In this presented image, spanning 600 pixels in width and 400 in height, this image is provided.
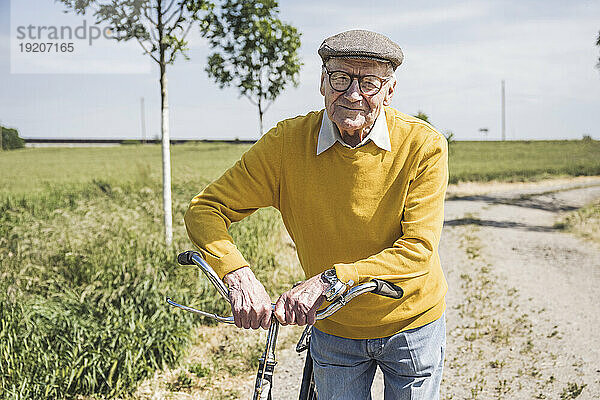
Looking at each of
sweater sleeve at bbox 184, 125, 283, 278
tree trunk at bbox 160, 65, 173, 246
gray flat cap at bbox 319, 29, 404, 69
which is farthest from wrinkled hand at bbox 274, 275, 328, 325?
tree trunk at bbox 160, 65, 173, 246

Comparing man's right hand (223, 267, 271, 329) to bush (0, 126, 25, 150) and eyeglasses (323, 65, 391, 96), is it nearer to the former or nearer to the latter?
eyeglasses (323, 65, 391, 96)

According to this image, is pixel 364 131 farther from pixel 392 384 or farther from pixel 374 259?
pixel 392 384

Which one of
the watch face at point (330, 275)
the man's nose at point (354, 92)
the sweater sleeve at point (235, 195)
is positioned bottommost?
the watch face at point (330, 275)

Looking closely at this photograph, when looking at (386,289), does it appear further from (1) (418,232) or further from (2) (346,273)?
(1) (418,232)

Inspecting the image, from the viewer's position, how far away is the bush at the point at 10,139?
27.8 feet

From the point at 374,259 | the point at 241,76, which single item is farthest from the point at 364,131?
the point at 241,76

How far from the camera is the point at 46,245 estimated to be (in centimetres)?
563

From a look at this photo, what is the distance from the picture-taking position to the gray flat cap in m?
1.95

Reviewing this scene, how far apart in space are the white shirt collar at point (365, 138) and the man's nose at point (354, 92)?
0.13 metres

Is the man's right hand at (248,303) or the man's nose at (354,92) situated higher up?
the man's nose at (354,92)

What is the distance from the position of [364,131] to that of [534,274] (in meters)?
5.99

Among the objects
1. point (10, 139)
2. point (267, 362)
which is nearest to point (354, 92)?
point (267, 362)

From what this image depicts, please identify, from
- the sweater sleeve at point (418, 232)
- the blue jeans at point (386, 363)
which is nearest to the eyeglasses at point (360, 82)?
the sweater sleeve at point (418, 232)

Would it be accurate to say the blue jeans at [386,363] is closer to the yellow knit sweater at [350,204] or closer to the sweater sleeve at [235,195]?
the yellow knit sweater at [350,204]
